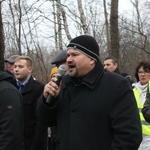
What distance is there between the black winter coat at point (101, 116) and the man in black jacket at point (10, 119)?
1.92 feet

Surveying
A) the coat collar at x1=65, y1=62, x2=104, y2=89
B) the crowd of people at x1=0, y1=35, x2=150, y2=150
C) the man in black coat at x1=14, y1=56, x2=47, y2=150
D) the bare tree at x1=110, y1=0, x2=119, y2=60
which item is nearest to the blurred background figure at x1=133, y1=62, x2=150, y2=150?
the man in black coat at x1=14, y1=56, x2=47, y2=150

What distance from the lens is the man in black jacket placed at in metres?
3.15

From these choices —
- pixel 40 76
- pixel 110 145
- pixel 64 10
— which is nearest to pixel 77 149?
pixel 110 145

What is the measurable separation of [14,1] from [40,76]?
472 cm

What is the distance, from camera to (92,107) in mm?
2699

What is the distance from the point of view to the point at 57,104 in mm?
2965

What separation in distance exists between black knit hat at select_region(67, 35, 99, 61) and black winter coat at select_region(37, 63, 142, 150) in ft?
0.42

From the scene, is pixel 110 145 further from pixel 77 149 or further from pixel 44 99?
pixel 44 99

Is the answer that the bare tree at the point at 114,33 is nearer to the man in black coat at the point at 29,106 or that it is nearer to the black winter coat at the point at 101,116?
the man in black coat at the point at 29,106

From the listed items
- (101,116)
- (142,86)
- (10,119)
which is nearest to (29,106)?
(10,119)

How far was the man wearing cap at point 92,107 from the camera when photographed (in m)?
2.63

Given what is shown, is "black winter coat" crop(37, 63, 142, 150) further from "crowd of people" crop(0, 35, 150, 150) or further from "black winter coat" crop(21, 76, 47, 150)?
"black winter coat" crop(21, 76, 47, 150)

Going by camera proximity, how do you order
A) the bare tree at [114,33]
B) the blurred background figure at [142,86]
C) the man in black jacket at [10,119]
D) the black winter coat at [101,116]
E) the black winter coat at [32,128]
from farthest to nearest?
the bare tree at [114,33], the blurred background figure at [142,86], the black winter coat at [32,128], the man in black jacket at [10,119], the black winter coat at [101,116]

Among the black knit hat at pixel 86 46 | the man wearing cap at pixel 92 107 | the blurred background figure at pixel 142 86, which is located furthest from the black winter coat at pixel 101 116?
the blurred background figure at pixel 142 86
